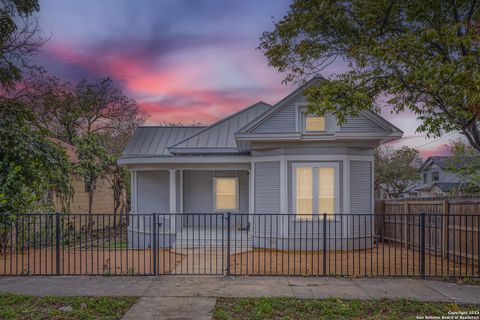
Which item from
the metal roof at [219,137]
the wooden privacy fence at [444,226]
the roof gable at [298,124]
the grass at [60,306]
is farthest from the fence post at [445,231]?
the grass at [60,306]

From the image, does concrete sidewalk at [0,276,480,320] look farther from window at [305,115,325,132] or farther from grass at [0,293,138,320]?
window at [305,115,325,132]

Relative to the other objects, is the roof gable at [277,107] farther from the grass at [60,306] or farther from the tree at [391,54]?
the grass at [60,306]

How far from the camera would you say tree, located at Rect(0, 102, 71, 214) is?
9367 millimetres

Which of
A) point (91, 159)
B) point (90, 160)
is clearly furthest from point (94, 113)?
point (90, 160)

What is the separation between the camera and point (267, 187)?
12.7m

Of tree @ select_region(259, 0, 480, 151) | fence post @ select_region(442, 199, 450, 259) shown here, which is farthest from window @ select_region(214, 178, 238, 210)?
fence post @ select_region(442, 199, 450, 259)

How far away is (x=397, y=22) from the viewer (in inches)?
349

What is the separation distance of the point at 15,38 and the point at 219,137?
807 cm

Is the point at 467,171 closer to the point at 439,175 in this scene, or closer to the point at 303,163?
the point at 303,163

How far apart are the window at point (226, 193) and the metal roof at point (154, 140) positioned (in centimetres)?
253

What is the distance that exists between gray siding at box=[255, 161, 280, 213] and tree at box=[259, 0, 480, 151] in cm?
371

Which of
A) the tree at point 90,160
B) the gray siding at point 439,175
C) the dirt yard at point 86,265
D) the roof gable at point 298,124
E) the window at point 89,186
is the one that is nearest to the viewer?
the dirt yard at point 86,265

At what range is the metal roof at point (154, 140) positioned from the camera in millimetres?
15859

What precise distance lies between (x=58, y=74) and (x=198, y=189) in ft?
55.8
